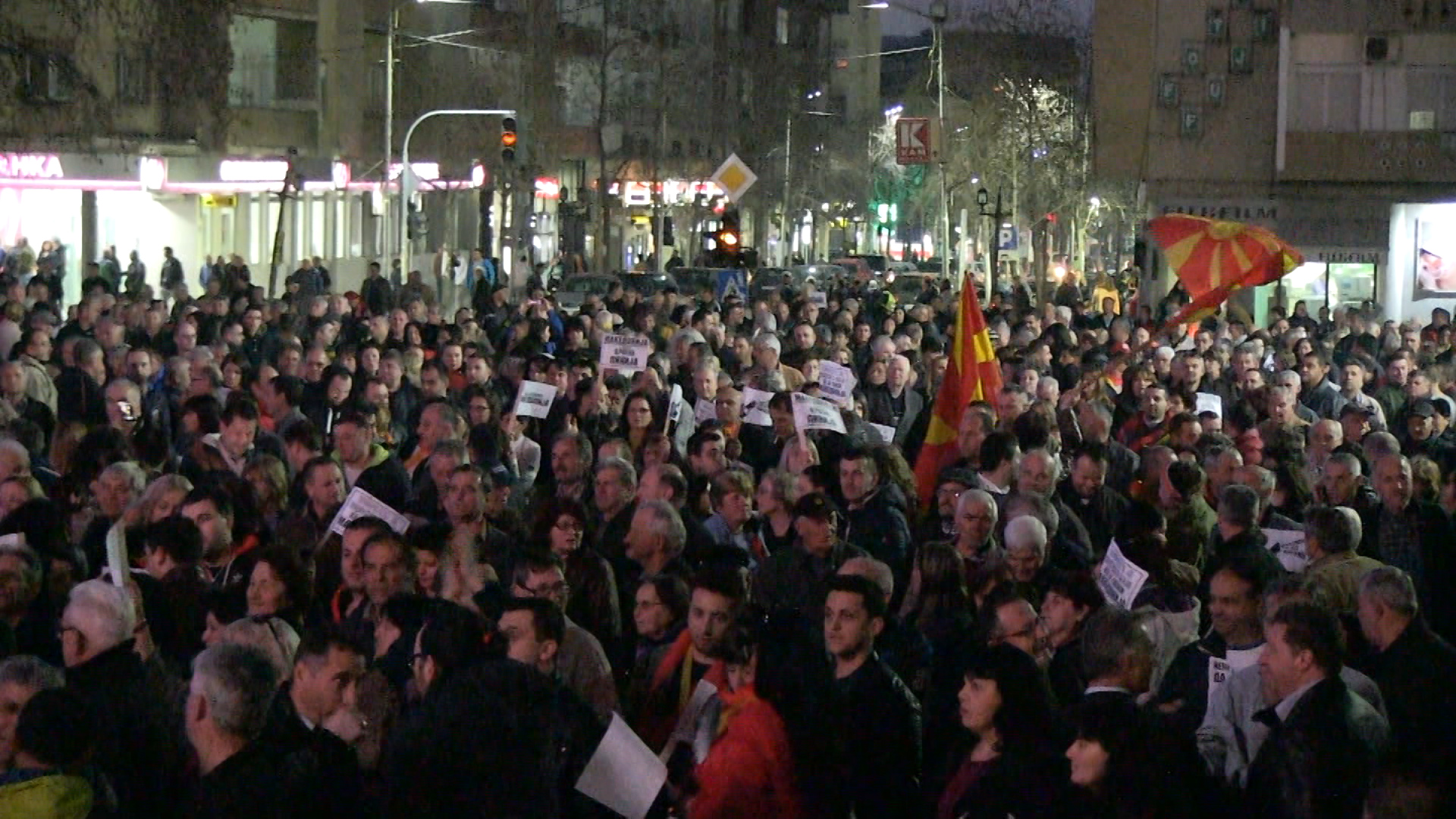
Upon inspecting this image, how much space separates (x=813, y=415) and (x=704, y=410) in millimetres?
1794

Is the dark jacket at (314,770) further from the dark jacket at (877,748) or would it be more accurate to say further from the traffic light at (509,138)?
the traffic light at (509,138)

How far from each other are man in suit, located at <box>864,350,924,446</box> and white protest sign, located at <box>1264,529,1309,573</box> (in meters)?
6.50

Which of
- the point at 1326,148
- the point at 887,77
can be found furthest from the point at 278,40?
the point at 887,77

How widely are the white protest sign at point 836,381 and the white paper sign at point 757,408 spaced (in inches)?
15.0

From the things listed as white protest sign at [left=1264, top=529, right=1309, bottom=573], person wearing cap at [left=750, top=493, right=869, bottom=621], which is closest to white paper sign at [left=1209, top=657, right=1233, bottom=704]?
person wearing cap at [left=750, top=493, right=869, bottom=621]

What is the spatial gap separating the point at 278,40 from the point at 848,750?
50.8m

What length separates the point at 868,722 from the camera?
6.85 metres

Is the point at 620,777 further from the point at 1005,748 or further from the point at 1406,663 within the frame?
the point at 1406,663

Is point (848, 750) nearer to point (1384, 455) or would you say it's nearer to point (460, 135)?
point (1384, 455)

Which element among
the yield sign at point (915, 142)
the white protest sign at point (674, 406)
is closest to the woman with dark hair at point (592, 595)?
the white protest sign at point (674, 406)

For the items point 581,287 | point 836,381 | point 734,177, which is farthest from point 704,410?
point 581,287

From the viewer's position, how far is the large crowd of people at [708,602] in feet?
19.9

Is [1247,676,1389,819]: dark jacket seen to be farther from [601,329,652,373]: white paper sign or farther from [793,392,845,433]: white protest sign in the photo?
[601,329,652,373]: white paper sign

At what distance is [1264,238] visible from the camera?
2117 centimetres
